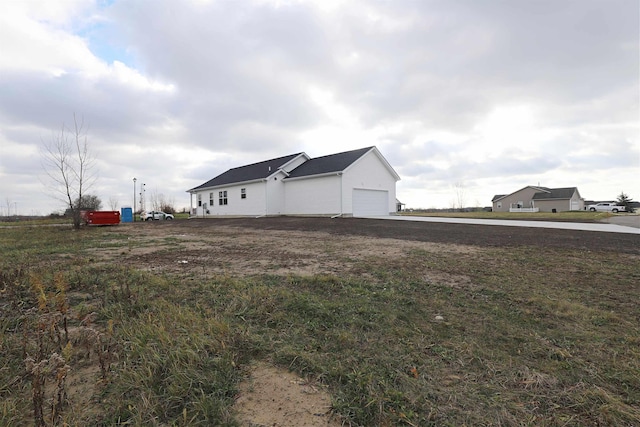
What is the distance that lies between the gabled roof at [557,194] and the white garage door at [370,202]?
145 feet

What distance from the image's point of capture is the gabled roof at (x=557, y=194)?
158ft

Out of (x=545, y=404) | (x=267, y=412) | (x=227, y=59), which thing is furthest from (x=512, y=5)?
(x=267, y=412)

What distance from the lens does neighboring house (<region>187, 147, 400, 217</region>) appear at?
20.2 metres

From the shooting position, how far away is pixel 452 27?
36.5ft

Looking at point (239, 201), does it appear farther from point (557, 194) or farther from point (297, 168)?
point (557, 194)

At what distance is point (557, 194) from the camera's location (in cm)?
4941

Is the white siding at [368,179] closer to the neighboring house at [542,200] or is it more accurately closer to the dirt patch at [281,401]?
the dirt patch at [281,401]

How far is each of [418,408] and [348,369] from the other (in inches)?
21.7

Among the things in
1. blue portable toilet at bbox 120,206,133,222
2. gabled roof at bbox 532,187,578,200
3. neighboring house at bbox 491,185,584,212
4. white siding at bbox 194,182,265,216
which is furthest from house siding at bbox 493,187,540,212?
blue portable toilet at bbox 120,206,133,222

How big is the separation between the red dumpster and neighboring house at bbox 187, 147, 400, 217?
30.3 ft

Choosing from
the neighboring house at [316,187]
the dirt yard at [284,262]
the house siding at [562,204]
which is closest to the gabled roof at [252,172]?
the neighboring house at [316,187]

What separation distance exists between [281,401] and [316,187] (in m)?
19.6

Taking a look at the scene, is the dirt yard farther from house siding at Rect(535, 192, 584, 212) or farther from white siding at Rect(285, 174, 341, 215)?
house siding at Rect(535, 192, 584, 212)

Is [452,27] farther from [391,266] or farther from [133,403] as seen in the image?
[133,403]
